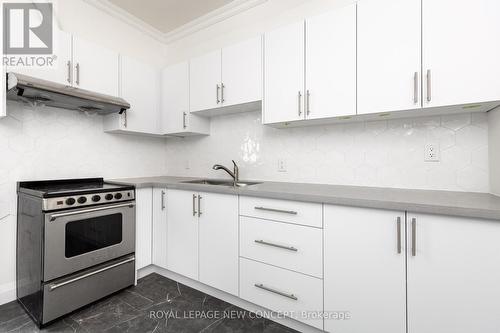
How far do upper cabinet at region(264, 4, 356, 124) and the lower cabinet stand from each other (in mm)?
818

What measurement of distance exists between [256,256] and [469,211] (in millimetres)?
1192

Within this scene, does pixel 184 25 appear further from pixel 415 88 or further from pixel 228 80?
pixel 415 88

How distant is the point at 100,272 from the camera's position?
1.84 metres

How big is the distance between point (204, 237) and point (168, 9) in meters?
2.40

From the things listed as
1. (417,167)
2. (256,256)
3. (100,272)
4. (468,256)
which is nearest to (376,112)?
(417,167)

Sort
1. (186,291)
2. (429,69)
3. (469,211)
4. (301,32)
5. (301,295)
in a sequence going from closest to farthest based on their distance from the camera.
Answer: (469,211)
(429,69)
(301,295)
(301,32)
(186,291)

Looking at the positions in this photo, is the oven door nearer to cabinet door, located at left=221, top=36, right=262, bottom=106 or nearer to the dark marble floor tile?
the dark marble floor tile

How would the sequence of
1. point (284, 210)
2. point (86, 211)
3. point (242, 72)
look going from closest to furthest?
point (284, 210) < point (86, 211) < point (242, 72)

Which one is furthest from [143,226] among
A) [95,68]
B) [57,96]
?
[95,68]

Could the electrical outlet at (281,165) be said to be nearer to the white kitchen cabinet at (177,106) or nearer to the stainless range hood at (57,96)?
the white kitchen cabinet at (177,106)

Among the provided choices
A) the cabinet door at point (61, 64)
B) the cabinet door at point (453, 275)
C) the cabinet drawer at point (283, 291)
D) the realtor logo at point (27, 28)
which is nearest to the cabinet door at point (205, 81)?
the cabinet door at point (61, 64)

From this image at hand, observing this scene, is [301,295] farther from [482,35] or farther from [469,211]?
[482,35]

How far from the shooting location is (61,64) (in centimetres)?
190

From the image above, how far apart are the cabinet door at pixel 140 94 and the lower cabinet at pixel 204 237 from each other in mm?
868
